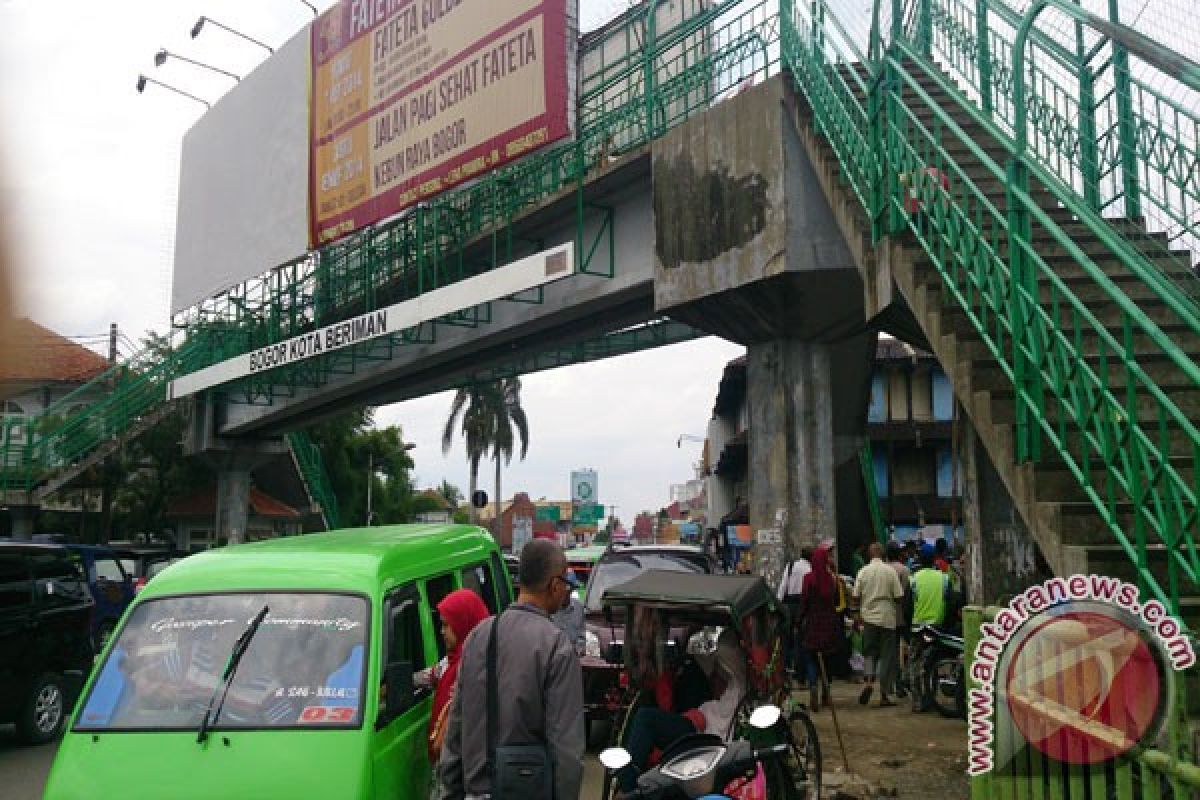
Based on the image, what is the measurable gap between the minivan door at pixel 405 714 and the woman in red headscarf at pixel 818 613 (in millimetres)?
6091

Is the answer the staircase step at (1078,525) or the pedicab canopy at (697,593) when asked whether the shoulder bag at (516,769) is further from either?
the staircase step at (1078,525)

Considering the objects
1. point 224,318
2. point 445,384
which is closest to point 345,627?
point 445,384

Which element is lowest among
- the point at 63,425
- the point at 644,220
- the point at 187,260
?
the point at 63,425

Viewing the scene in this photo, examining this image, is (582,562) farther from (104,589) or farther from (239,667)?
(239,667)

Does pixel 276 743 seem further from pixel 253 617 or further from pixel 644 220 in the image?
pixel 644 220

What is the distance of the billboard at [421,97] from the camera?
15844mm

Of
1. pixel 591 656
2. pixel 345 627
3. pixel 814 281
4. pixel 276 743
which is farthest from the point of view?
pixel 814 281

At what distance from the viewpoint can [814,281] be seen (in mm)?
12328

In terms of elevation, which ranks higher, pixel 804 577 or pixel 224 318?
pixel 224 318

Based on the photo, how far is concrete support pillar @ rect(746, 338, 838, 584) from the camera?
1348 centimetres

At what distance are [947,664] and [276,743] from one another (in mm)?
8077

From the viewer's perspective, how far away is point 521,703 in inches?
145

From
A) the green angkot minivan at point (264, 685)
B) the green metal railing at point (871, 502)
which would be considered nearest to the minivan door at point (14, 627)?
the green angkot minivan at point (264, 685)

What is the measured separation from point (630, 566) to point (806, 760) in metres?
4.28
